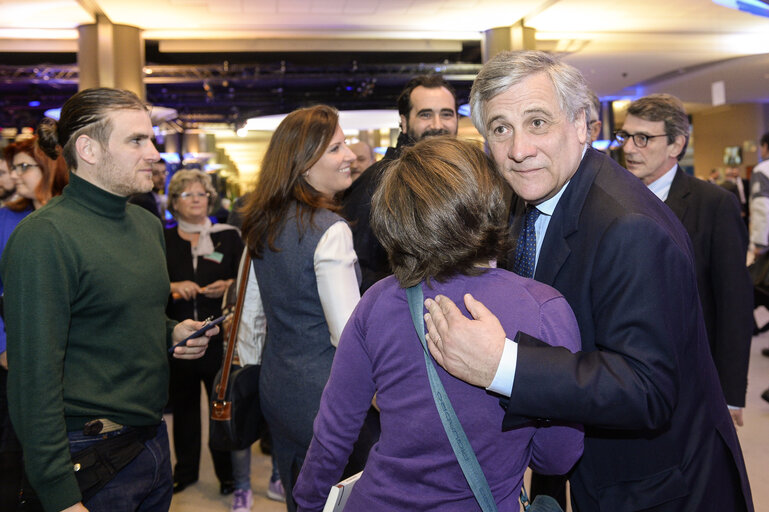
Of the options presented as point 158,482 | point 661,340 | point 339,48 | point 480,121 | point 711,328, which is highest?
point 339,48

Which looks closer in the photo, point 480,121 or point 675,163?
point 480,121

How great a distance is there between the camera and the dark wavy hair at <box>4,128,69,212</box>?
7.06 feet

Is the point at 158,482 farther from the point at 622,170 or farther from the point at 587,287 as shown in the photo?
the point at 622,170

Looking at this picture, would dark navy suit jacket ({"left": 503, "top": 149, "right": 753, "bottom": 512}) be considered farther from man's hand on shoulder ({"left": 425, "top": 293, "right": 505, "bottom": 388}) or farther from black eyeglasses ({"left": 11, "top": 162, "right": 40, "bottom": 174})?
black eyeglasses ({"left": 11, "top": 162, "right": 40, "bottom": 174})

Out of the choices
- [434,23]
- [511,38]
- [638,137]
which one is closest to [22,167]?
[638,137]

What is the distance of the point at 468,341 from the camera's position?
111 cm

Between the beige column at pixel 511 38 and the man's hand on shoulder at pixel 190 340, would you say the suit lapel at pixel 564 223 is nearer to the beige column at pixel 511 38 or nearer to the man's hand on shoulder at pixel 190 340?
the man's hand on shoulder at pixel 190 340

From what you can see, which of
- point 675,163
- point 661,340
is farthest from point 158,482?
point 675,163

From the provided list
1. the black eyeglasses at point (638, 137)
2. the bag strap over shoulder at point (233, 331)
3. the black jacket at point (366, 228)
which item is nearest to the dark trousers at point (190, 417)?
the black jacket at point (366, 228)

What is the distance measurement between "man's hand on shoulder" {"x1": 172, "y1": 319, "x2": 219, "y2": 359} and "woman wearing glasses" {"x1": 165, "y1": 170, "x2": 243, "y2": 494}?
1.70 meters

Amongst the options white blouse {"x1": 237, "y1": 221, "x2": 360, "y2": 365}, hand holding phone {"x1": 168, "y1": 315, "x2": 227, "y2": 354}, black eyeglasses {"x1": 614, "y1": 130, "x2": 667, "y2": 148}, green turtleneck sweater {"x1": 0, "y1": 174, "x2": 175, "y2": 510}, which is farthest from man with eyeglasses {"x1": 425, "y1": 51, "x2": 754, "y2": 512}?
black eyeglasses {"x1": 614, "y1": 130, "x2": 667, "y2": 148}

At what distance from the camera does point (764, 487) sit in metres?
3.59

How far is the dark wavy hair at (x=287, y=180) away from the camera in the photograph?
2.09 meters

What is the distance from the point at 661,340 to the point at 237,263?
3.34 meters
